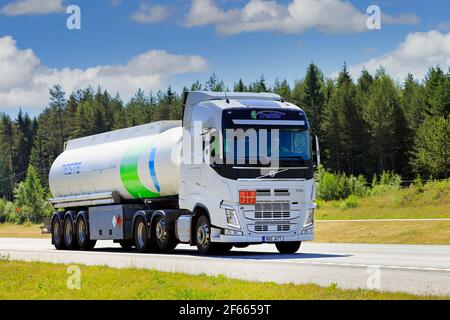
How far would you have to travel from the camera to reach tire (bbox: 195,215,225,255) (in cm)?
2383

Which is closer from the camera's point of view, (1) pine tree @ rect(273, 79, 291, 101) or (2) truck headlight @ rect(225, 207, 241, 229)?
(2) truck headlight @ rect(225, 207, 241, 229)

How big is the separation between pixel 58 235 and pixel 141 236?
7.95 m

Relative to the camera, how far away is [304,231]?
935 inches

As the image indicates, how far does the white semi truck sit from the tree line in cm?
6941

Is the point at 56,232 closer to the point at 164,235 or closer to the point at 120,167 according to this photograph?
the point at 120,167

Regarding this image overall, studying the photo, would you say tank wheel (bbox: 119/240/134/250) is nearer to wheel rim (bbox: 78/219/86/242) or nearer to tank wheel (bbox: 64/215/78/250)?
wheel rim (bbox: 78/219/86/242)

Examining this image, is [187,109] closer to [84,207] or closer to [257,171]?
[257,171]

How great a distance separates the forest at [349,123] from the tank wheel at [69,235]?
211 ft

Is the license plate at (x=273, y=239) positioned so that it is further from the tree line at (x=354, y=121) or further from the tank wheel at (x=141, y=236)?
the tree line at (x=354, y=121)

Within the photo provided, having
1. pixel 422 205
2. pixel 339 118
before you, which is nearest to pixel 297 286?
pixel 422 205

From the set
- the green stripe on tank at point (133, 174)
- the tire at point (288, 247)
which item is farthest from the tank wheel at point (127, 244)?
the tire at point (288, 247)

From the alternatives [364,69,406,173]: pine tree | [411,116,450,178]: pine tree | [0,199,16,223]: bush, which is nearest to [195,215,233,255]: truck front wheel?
[411,116,450,178]: pine tree

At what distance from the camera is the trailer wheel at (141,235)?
2728 centimetres
